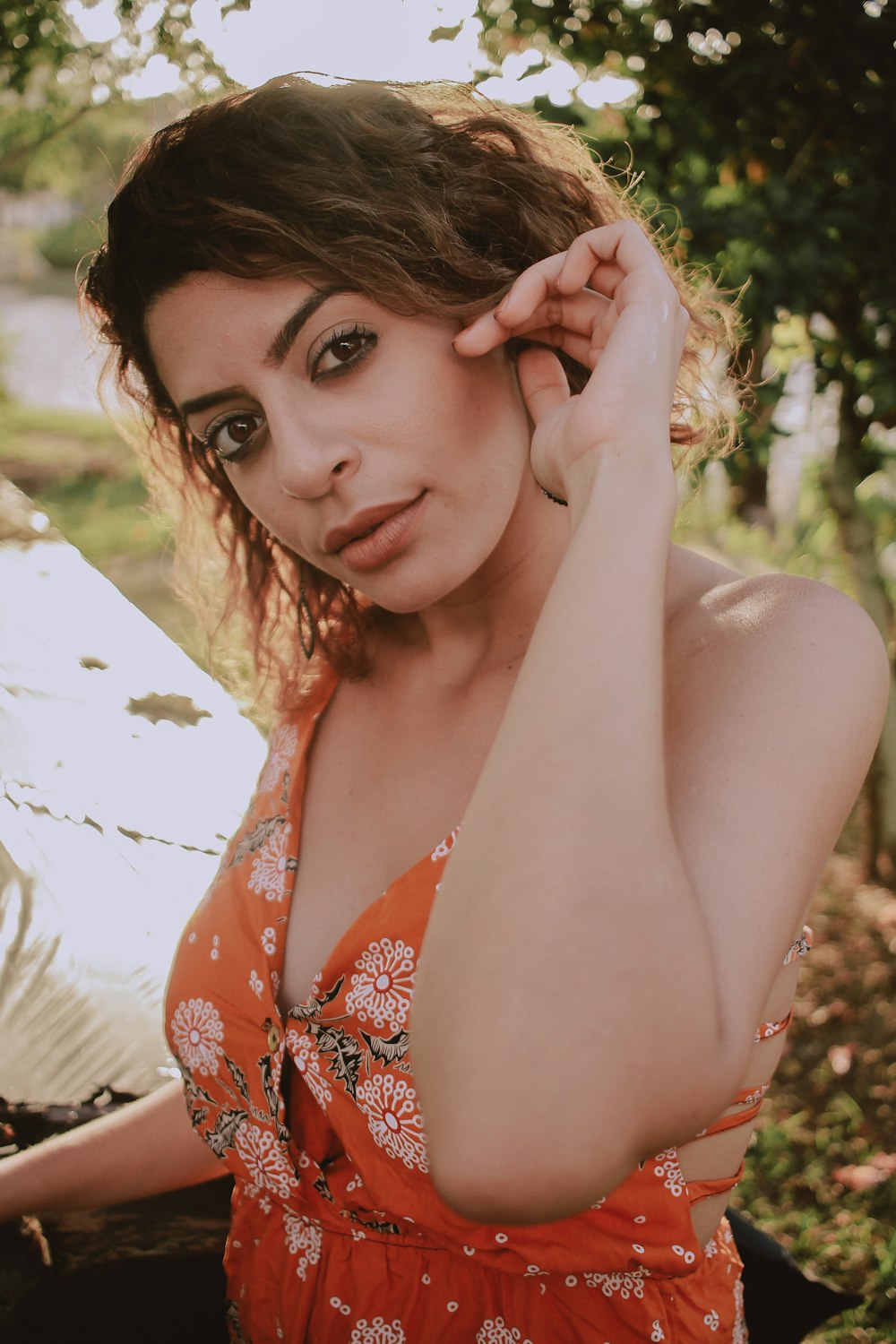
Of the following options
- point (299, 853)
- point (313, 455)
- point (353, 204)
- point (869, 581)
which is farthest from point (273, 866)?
point (869, 581)

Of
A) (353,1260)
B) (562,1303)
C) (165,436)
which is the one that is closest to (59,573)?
(165,436)

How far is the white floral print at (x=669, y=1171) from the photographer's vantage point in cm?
128

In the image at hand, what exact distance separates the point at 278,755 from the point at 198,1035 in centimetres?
54

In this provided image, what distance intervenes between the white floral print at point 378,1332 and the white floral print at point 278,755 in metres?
0.86

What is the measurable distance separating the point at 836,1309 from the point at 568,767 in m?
1.44

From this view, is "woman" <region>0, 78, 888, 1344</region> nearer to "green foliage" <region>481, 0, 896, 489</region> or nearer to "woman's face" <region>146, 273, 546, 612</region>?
"woman's face" <region>146, 273, 546, 612</region>

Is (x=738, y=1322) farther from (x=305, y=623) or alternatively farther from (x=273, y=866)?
(x=305, y=623)

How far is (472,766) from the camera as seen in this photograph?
1626mm

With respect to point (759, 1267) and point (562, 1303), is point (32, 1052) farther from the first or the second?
point (759, 1267)

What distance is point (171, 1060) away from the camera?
2172 mm

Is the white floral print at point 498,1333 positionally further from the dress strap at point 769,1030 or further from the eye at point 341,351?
the eye at point 341,351

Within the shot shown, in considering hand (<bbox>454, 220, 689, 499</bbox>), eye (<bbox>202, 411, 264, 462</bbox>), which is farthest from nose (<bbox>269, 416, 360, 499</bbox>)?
hand (<bbox>454, 220, 689, 499</bbox>)

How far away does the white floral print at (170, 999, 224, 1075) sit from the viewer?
1.60 metres

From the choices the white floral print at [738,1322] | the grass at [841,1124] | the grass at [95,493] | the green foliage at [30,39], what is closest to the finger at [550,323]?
the white floral print at [738,1322]
